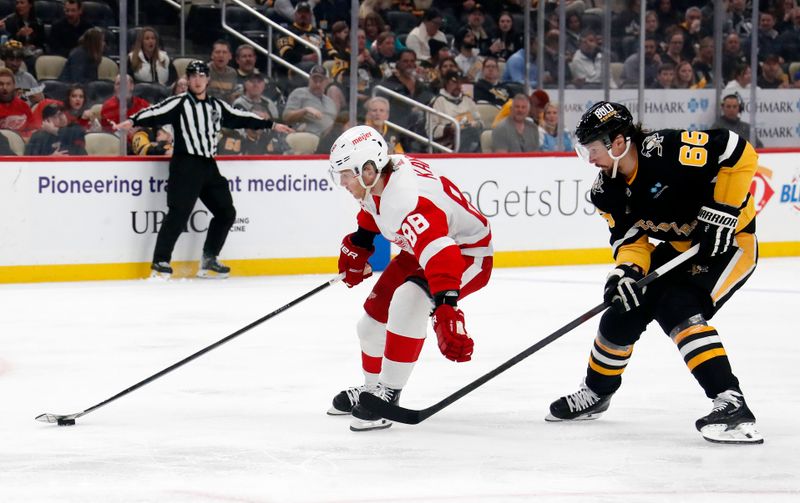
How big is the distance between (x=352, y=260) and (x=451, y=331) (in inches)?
32.4

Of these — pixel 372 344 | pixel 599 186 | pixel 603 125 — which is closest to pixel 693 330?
pixel 599 186

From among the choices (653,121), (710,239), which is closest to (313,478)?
(710,239)

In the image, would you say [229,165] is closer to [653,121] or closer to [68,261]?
[68,261]

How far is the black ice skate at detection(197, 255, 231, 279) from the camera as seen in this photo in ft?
29.5

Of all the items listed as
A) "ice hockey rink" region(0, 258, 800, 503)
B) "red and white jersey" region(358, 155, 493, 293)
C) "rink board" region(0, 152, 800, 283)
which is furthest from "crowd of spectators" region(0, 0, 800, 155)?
"red and white jersey" region(358, 155, 493, 293)

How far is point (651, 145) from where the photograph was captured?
4.23 m

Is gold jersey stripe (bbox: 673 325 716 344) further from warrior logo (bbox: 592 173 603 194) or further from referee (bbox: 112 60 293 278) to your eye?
referee (bbox: 112 60 293 278)

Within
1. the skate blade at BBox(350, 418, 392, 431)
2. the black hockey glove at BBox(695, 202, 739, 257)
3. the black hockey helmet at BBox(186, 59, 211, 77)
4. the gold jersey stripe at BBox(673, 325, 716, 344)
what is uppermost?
the black hockey helmet at BBox(186, 59, 211, 77)

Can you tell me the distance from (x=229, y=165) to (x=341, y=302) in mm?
1842

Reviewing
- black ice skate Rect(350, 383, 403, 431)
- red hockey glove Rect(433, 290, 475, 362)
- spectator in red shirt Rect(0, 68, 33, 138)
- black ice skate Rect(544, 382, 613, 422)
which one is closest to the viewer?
red hockey glove Rect(433, 290, 475, 362)

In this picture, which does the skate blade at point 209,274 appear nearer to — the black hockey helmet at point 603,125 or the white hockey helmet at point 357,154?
the white hockey helmet at point 357,154

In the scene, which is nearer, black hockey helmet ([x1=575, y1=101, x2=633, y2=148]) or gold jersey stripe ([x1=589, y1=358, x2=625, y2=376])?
black hockey helmet ([x1=575, y1=101, x2=633, y2=148])

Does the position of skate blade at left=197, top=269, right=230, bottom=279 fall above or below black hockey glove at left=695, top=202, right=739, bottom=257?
below

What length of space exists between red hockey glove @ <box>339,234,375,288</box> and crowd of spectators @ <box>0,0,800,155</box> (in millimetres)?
4537
